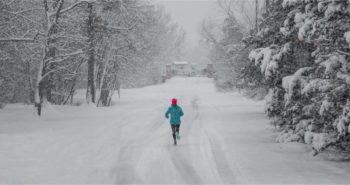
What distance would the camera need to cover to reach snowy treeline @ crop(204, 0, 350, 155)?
10.1 m

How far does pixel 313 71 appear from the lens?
41.9 ft

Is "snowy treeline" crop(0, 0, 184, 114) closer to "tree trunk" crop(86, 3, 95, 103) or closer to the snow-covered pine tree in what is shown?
"tree trunk" crop(86, 3, 95, 103)

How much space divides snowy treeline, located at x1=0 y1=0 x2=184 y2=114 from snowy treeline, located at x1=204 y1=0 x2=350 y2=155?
405 inches

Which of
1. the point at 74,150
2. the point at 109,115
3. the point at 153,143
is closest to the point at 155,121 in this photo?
the point at 109,115

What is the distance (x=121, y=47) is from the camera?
30469 millimetres

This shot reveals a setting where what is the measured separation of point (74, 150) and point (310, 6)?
771 centimetres

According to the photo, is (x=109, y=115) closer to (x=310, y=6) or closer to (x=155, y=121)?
(x=155, y=121)

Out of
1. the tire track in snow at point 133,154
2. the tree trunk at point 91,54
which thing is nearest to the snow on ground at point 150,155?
the tire track in snow at point 133,154

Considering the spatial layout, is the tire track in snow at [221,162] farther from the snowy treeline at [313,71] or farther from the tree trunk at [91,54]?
the tree trunk at [91,54]

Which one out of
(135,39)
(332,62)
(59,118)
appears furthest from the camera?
(135,39)

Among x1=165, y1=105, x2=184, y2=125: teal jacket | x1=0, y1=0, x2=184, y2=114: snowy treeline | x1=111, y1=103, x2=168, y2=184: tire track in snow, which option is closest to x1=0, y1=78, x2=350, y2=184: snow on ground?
x1=111, y1=103, x2=168, y2=184: tire track in snow

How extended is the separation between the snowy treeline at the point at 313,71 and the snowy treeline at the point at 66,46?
1029 centimetres

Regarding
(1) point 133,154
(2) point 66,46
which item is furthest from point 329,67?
(2) point 66,46

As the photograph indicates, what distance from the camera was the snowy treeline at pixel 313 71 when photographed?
10.1 m
